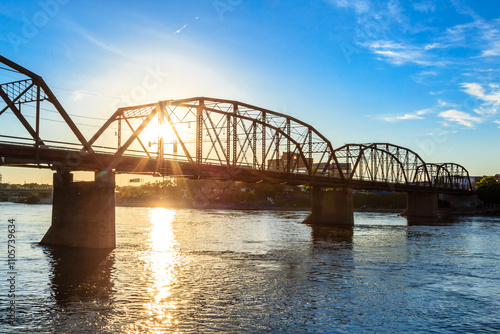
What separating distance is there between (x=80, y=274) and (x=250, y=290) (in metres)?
13.0

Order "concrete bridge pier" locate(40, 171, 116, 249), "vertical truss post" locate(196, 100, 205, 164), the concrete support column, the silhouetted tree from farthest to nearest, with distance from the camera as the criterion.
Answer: the silhouetted tree < the concrete support column < "vertical truss post" locate(196, 100, 205, 164) < "concrete bridge pier" locate(40, 171, 116, 249)

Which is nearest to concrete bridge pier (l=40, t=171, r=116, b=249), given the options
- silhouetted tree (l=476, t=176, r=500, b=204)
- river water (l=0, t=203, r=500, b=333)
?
river water (l=0, t=203, r=500, b=333)

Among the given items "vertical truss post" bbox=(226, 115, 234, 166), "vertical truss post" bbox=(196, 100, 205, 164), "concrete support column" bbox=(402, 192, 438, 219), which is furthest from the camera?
"concrete support column" bbox=(402, 192, 438, 219)

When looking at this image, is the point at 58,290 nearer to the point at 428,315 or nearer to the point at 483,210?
the point at 428,315

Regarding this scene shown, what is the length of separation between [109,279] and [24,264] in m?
9.99

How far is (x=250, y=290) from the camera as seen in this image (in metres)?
29.9

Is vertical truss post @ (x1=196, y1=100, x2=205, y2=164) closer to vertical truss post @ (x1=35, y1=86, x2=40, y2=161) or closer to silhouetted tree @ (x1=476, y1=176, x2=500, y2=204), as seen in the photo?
vertical truss post @ (x1=35, y1=86, x2=40, y2=161)

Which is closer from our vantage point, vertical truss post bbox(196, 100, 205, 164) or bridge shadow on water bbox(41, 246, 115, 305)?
bridge shadow on water bbox(41, 246, 115, 305)

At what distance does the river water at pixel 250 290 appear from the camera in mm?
22562

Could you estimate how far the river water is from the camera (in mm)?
22562

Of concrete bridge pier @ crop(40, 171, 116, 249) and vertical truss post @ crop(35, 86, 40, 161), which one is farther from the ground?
vertical truss post @ crop(35, 86, 40, 161)

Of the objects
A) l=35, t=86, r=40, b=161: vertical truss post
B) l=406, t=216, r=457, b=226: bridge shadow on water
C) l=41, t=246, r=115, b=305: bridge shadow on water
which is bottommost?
l=406, t=216, r=457, b=226: bridge shadow on water

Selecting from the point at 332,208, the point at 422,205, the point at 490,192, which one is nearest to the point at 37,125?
the point at 332,208

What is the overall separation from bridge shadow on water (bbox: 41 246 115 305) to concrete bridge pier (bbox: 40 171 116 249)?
107 cm
